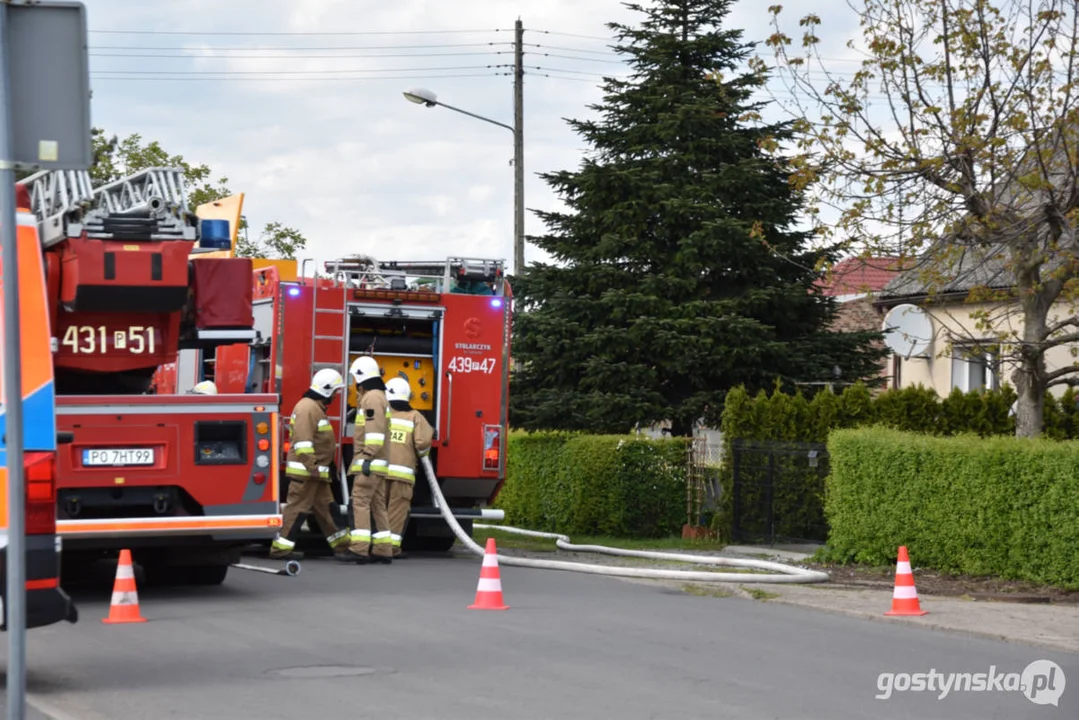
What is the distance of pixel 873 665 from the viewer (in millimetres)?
9305

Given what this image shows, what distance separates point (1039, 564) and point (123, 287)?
836 cm

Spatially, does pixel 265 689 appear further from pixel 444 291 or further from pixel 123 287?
pixel 444 291

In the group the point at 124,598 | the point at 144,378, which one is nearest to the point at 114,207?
the point at 144,378

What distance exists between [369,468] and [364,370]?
1.05m

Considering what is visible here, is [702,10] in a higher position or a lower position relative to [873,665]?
higher

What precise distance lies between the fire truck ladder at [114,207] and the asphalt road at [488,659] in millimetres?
2837

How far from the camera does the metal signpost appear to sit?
223 inches

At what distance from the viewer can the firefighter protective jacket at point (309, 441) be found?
15430mm

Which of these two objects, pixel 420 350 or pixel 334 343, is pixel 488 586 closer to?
pixel 334 343

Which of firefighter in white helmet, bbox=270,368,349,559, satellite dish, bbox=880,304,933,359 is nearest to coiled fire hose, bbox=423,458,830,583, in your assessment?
firefighter in white helmet, bbox=270,368,349,559

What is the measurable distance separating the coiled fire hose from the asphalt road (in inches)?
33.0

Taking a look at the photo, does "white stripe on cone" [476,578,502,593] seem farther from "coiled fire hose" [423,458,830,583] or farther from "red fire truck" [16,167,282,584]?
"coiled fire hose" [423,458,830,583]

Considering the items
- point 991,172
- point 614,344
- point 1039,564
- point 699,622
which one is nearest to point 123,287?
point 699,622

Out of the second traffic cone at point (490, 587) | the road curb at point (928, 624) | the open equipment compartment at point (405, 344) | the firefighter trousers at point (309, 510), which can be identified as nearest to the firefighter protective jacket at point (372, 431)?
the firefighter trousers at point (309, 510)
